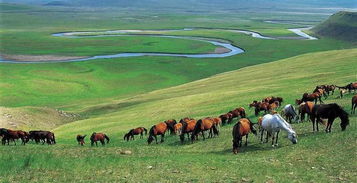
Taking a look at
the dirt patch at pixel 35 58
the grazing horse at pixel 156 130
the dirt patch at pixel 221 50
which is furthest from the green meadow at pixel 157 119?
the dirt patch at pixel 221 50

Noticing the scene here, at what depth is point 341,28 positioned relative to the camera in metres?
160

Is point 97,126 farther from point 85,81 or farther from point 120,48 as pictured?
point 120,48

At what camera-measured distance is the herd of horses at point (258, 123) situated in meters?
22.2

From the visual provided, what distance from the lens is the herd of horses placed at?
72.9 ft

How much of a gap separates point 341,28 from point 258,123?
150 metres

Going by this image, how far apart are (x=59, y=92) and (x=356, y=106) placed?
6427 centimetres

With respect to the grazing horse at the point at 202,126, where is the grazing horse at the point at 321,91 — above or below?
above

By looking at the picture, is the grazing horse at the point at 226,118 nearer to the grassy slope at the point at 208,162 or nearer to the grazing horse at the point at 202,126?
the grassy slope at the point at 208,162

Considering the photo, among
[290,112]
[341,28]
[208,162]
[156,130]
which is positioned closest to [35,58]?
[156,130]

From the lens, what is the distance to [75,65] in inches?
4429

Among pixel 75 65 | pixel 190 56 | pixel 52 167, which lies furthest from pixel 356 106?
pixel 190 56

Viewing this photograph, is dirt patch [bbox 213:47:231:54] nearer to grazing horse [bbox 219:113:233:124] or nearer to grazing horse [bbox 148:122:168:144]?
grazing horse [bbox 219:113:233:124]

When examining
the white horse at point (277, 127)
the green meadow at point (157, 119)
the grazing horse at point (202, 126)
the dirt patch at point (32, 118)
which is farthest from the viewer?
the dirt patch at point (32, 118)

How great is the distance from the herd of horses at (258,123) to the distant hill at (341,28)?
12353 cm
